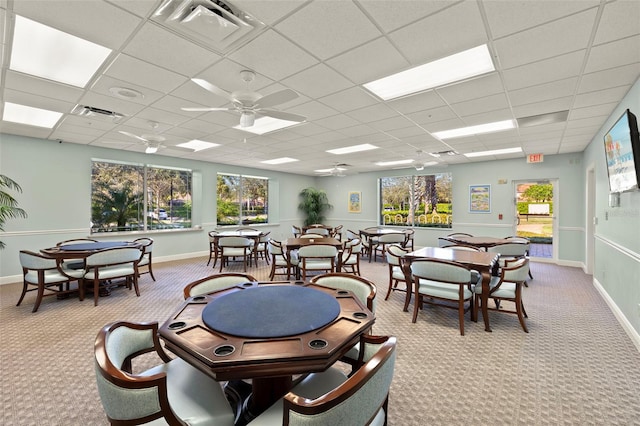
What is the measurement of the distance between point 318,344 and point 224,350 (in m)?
0.45

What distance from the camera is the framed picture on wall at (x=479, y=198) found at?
816cm

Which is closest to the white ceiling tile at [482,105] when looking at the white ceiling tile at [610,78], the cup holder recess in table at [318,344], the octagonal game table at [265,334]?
the white ceiling tile at [610,78]

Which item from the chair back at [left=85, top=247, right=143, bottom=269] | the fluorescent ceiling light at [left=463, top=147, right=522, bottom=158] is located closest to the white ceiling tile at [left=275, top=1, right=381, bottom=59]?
the chair back at [left=85, top=247, right=143, bottom=269]

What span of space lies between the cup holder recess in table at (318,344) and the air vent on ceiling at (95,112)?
4.42 meters

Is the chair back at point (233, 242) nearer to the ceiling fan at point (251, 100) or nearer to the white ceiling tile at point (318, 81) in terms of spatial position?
the ceiling fan at point (251, 100)

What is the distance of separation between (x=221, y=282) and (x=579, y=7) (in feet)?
11.1

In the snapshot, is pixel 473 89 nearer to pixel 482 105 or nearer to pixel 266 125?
pixel 482 105

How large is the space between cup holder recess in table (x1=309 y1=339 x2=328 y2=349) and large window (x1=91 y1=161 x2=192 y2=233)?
287 inches

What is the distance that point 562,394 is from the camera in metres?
2.18

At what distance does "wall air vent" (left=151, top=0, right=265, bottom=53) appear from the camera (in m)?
1.91

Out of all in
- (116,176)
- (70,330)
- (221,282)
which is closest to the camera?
(221,282)

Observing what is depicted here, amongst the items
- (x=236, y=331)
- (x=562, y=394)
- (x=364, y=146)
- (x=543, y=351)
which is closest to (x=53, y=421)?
(x=236, y=331)

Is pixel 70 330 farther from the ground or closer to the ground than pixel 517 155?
closer to the ground

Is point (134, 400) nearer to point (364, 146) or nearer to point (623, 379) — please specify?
point (623, 379)
